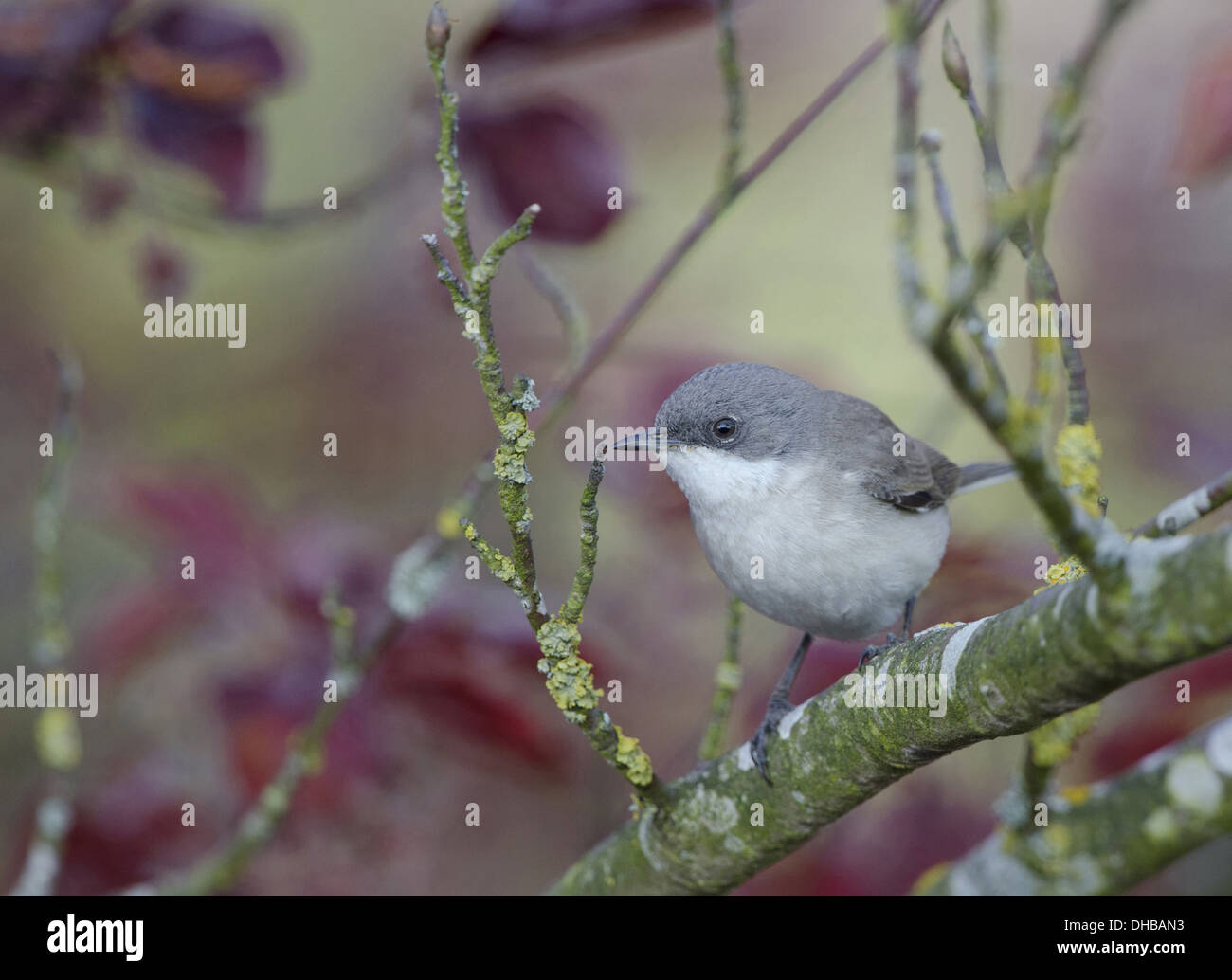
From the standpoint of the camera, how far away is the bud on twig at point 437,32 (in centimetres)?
130

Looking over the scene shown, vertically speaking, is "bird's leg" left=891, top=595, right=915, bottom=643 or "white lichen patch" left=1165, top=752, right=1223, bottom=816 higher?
"bird's leg" left=891, top=595, right=915, bottom=643

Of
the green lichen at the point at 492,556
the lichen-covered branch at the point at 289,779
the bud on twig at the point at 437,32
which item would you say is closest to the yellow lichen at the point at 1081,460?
the green lichen at the point at 492,556

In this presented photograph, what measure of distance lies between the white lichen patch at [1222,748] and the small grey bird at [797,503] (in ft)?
2.36

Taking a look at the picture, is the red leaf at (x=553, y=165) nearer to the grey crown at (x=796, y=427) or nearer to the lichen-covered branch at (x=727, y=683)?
the grey crown at (x=796, y=427)

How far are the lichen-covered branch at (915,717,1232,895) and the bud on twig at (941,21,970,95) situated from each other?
2.93ft

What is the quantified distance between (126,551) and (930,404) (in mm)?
3288

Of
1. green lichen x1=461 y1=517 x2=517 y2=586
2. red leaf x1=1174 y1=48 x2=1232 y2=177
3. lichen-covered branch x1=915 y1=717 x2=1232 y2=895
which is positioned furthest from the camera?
red leaf x1=1174 y1=48 x2=1232 y2=177

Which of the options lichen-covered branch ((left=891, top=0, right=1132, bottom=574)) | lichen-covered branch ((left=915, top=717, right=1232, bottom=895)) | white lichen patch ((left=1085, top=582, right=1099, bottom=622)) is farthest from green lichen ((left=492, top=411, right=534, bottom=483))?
lichen-covered branch ((left=915, top=717, right=1232, bottom=895))

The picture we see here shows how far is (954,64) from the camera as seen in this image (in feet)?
4.72

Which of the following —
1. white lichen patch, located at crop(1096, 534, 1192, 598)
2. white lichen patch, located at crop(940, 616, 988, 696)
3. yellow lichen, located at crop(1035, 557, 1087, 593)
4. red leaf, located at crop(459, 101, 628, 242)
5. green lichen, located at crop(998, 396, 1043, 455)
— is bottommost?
white lichen patch, located at crop(940, 616, 988, 696)

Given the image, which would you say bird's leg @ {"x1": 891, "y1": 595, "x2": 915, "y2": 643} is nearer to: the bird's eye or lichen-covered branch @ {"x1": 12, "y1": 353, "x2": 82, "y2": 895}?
the bird's eye

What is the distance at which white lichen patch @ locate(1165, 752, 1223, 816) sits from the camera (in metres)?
1.44

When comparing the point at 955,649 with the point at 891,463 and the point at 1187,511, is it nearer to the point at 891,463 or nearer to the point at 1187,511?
the point at 1187,511

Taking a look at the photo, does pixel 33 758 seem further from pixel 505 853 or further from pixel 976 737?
pixel 976 737
